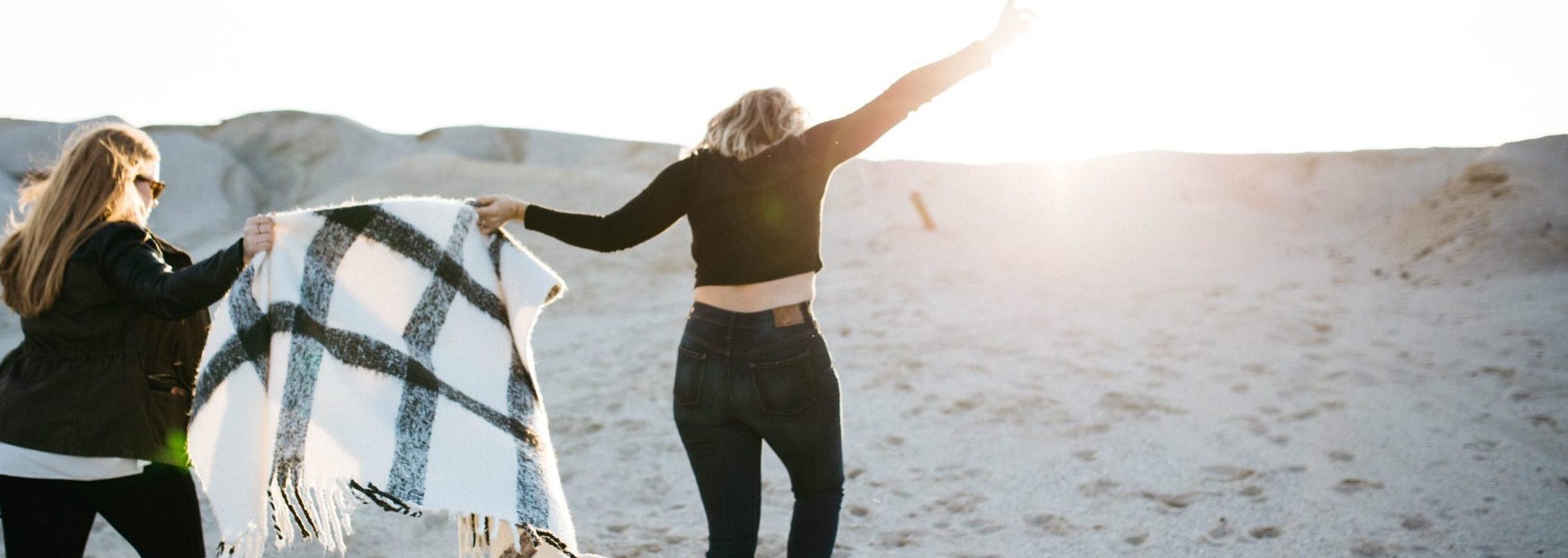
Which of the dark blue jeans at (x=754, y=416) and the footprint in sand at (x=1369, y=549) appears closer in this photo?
the dark blue jeans at (x=754, y=416)

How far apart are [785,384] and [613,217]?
21.7 inches

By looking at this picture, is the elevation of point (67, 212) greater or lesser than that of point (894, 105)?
lesser

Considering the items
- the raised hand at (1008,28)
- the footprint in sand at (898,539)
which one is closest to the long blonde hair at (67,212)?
the raised hand at (1008,28)

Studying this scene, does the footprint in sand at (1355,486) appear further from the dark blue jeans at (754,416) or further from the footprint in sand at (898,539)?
the dark blue jeans at (754,416)

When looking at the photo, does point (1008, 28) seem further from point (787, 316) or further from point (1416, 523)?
point (1416, 523)

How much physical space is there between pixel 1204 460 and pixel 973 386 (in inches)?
71.4

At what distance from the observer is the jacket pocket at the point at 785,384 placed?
214 cm

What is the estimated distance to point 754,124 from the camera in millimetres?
2199

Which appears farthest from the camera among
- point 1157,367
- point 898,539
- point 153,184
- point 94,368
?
point 1157,367

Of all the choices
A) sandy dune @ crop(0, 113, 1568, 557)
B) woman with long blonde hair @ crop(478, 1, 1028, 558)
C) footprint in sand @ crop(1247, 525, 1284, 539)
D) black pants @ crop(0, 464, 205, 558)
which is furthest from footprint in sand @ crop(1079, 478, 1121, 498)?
black pants @ crop(0, 464, 205, 558)

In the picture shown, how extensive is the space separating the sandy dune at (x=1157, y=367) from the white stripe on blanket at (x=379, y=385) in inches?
79.6

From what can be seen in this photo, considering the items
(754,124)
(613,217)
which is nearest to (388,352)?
(613,217)

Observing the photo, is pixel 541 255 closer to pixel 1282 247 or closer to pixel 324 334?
pixel 1282 247

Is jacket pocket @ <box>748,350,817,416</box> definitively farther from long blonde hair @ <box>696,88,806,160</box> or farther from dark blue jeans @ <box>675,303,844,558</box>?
long blonde hair @ <box>696,88,806,160</box>
